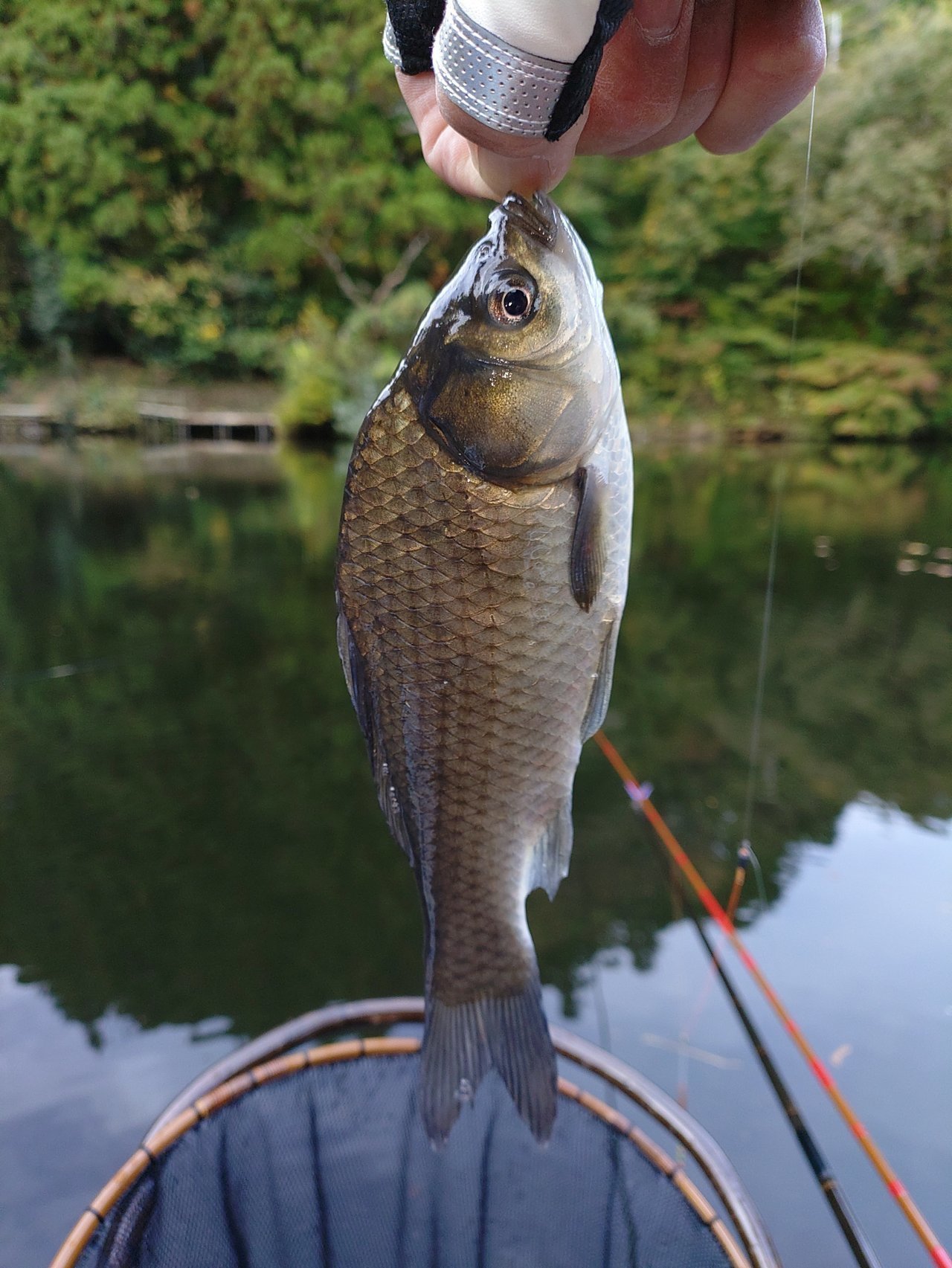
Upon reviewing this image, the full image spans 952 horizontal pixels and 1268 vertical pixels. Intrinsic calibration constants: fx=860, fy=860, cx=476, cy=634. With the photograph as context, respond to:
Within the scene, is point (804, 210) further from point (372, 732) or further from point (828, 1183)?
point (828, 1183)

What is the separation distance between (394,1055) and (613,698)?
3418 mm

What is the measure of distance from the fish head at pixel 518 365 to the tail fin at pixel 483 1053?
0.77 m

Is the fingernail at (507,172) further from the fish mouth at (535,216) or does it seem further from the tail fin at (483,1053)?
the tail fin at (483,1053)

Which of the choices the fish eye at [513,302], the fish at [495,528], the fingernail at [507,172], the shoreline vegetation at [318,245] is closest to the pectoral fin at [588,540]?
the fish at [495,528]

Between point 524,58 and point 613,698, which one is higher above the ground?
point 524,58

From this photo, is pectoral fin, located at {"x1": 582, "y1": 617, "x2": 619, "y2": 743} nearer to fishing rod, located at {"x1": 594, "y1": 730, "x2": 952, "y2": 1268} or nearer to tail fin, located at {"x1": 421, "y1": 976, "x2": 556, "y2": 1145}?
tail fin, located at {"x1": 421, "y1": 976, "x2": 556, "y2": 1145}

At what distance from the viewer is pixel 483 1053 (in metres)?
1.25

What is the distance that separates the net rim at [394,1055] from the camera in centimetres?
136

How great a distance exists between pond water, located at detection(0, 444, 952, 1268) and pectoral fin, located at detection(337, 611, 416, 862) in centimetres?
163

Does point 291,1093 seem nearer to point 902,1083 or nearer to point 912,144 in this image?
point 902,1083

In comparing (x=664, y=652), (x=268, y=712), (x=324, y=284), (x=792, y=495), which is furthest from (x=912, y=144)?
(x=268, y=712)

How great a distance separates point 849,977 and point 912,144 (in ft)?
65.7

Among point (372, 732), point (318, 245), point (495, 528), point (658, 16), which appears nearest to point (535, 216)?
point (658, 16)

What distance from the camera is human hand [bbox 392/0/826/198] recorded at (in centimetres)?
98
